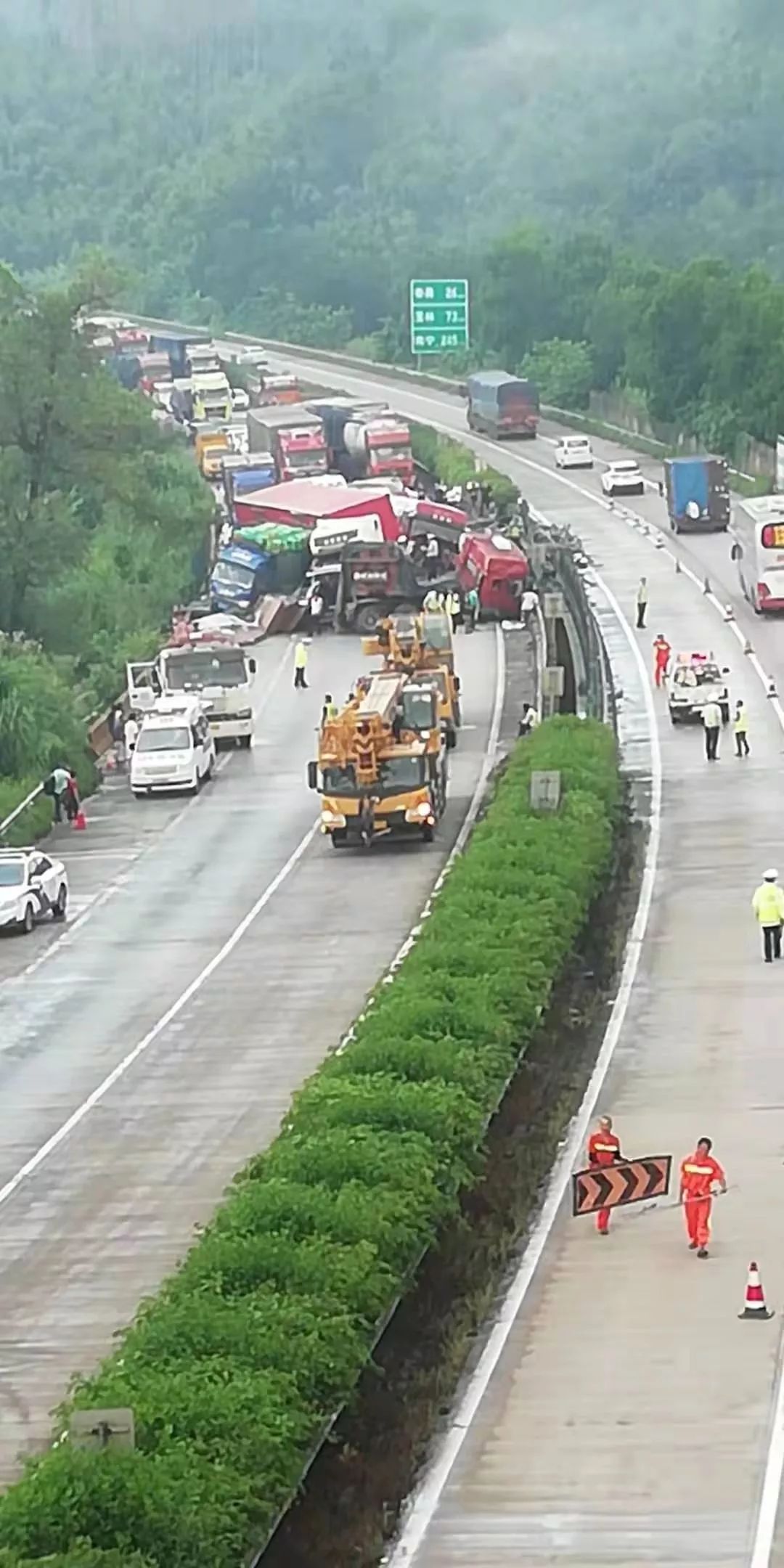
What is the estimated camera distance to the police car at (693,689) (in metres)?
60.0

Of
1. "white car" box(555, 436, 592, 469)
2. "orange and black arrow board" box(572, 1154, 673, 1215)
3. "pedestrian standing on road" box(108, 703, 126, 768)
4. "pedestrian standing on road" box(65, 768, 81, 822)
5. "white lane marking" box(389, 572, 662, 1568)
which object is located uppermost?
"white car" box(555, 436, 592, 469)

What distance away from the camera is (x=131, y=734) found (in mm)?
59625

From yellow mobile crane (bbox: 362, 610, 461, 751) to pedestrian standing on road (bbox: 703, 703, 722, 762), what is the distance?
4.91 meters

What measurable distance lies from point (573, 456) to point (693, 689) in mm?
53611

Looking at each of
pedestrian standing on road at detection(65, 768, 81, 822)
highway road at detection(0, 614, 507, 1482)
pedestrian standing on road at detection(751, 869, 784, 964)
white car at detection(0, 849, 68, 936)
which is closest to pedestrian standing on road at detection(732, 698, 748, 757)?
highway road at detection(0, 614, 507, 1482)

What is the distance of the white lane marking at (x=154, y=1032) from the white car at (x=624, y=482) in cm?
5415

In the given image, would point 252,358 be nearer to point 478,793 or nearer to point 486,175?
point 486,175

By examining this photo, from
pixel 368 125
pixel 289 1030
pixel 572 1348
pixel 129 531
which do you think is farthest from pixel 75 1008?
pixel 368 125

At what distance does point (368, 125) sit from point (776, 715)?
478 feet

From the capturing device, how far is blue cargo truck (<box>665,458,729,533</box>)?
3568 inches

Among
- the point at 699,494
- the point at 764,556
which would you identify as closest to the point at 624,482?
the point at 699,494

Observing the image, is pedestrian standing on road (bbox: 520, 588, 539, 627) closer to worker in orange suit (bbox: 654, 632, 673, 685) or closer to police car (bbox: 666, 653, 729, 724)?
worker in orange suit (bbox: 654, 632, 673, 685)

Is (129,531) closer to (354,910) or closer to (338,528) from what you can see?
(338,528)

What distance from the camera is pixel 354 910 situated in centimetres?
4400
